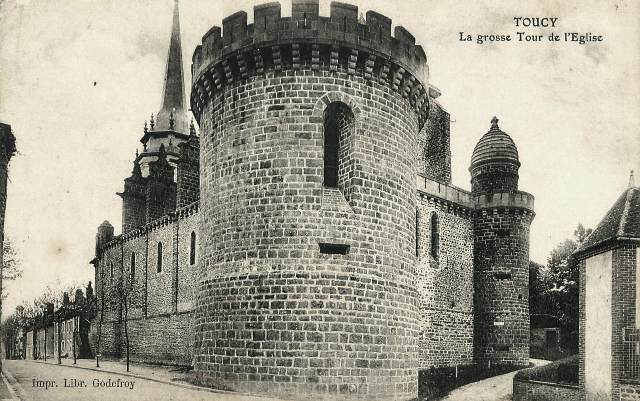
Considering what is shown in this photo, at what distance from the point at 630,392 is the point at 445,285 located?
35.2 feet

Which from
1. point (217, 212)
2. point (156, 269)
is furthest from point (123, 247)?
point (217, 212)

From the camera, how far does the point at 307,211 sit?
13.2 metres

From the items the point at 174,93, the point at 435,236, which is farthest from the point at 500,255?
the point at 174,93

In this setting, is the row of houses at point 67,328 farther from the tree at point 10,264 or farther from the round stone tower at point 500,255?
the round stone tower at point 500,255

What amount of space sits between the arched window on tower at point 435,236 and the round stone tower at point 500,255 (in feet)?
8.09

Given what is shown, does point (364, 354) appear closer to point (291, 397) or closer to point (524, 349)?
point (291, 397)

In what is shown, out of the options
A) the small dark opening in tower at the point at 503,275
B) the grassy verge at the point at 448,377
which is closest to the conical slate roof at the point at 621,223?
the grassy verge at the point at 448,377

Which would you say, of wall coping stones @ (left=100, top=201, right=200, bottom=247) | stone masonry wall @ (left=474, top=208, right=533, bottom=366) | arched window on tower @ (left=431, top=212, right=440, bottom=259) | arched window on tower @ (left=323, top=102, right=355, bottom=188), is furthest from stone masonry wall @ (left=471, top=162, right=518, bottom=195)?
arched window on tower @ (left=323, top=102, right=355, bottom=188)

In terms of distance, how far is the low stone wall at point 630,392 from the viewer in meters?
15.9

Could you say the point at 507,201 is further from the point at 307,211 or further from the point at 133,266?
the point at 133,266

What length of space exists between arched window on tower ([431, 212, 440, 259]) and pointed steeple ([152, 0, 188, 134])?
29659 mm

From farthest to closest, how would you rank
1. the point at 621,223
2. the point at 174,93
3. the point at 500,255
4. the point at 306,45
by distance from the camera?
1. the point at 174,93
2. the point at 500,255
3. the point at 621,223
4. the point at 306,45

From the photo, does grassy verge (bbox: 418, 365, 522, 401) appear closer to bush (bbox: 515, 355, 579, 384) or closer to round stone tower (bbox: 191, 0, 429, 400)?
bush (bbox: 515, 355, 579, 384)

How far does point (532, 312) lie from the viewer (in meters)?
35.9
